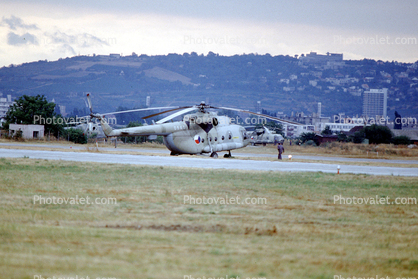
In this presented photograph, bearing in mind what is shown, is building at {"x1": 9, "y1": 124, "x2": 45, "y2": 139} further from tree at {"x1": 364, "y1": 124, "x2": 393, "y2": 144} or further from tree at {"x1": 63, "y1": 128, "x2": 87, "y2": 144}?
tree at {"x1": 364, "y1": 124, "x2": 393, "y2": 144}

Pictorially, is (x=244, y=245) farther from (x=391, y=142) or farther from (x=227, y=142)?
(x=391, y=142)

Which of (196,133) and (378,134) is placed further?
(378,134)

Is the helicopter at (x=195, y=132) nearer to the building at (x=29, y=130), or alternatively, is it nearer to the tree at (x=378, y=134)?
the building at (x=29, y=130)

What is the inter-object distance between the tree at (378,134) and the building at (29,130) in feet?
213

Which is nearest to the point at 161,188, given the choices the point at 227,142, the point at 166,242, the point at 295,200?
the point at 295,200

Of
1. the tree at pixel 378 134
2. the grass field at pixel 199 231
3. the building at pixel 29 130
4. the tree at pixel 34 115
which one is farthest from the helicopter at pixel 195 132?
the tree at pixel 378 134

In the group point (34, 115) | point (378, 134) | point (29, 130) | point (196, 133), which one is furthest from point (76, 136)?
point (378, 134)

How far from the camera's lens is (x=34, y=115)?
74.1 metres

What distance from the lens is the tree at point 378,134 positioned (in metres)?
93.9

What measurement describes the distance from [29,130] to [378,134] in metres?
67.2

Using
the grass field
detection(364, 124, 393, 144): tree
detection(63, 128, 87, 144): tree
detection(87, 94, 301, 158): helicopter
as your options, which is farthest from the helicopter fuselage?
detection(364, 124, 393, 144): tree

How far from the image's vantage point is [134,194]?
55.0 ft

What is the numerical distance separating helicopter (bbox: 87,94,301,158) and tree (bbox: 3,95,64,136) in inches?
1566

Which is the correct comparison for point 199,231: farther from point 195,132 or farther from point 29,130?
point 29,130
